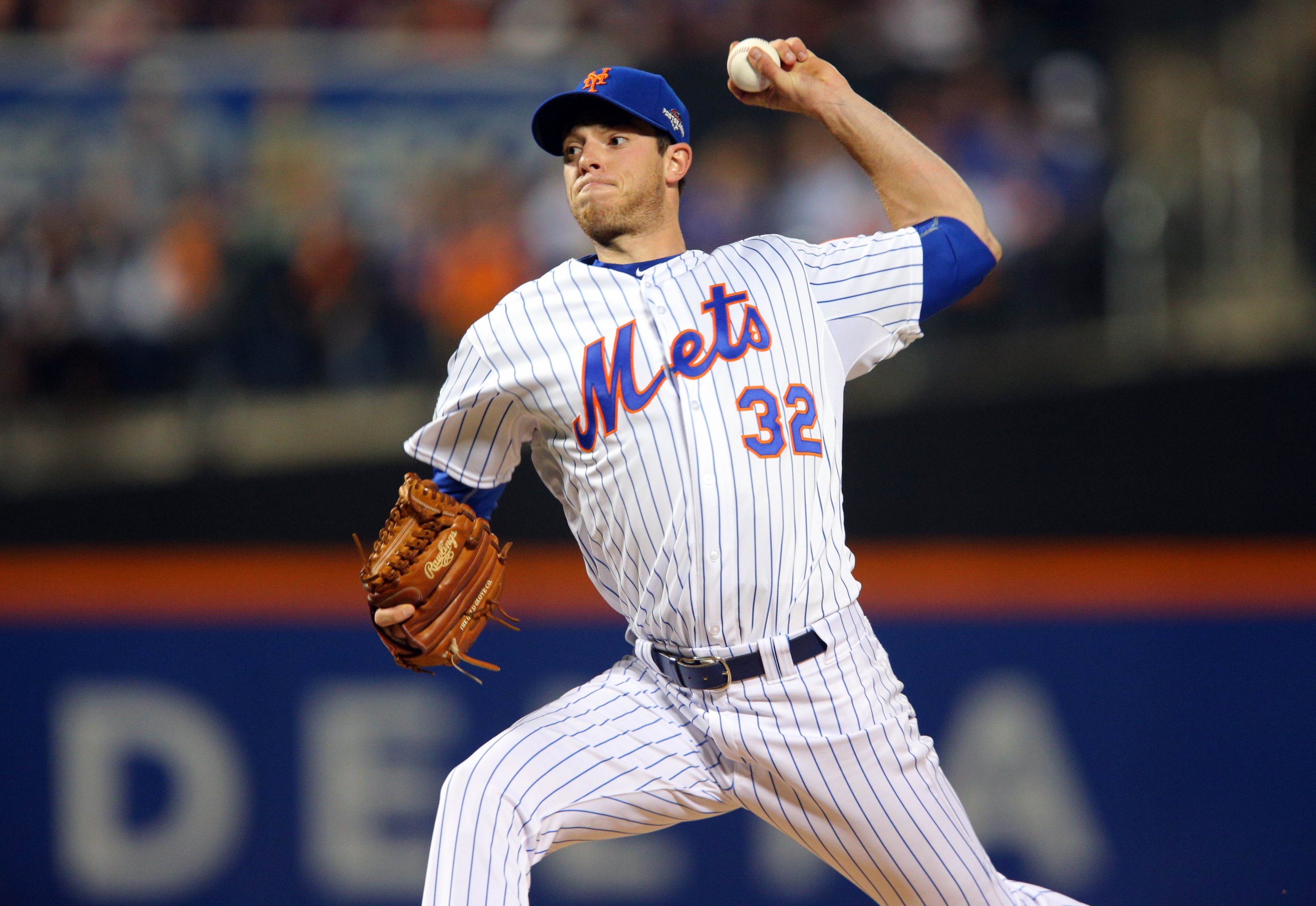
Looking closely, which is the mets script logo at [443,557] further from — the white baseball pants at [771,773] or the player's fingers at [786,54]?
the player's fingers at [786,54]

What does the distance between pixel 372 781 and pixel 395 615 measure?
235cm

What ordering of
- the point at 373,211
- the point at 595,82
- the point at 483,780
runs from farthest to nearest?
the point at 373,211, the point at 595,82, the point at 483,780

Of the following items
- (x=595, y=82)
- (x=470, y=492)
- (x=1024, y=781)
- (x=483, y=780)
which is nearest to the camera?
(x=483, y=780)

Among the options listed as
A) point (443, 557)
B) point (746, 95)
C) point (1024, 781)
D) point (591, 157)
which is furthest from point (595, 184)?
point (1024, 781)

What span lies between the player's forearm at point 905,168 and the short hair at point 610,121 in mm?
317

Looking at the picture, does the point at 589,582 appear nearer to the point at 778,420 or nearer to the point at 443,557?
the point at 443,557

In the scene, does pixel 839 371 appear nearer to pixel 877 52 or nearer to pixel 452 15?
pixel 877 52

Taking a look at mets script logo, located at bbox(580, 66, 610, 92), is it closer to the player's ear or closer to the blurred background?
the player's ear

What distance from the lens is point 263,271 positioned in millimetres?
5199

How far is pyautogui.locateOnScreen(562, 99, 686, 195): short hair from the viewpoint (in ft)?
8.55

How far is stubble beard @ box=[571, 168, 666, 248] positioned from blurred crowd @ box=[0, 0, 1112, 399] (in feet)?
8.41

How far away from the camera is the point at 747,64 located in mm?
2643

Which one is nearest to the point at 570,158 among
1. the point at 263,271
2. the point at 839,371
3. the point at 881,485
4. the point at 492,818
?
the point at 839,371

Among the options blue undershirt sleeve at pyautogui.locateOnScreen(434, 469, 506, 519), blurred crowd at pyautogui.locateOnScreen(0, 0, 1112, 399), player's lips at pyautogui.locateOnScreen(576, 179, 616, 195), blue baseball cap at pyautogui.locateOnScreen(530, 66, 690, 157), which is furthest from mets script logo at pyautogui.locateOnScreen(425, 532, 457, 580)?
blurred crowd at pyautogui.locateOnScreen(0, 0, 1112, 399)
